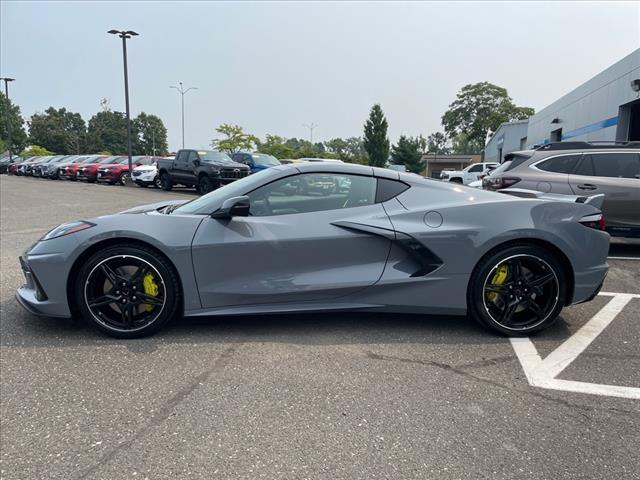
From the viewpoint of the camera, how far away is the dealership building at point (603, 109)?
1622 centimetres

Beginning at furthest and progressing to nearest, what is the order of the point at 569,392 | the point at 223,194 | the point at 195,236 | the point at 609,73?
the point at 609,73, the point at 223,194, the point at 195,236, the point at 569,392

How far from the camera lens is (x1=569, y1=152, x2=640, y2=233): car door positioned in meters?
6.41

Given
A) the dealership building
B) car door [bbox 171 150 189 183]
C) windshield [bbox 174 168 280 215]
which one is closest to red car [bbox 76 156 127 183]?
car door [bbox 171 150 189 183]

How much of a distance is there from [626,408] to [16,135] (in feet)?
324

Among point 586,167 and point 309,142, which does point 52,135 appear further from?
point 586,167

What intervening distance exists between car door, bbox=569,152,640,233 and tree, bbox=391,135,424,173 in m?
65.1

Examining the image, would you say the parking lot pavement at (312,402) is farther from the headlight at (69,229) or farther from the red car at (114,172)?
the red car at (114,172)

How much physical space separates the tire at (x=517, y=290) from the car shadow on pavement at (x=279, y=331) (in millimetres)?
159

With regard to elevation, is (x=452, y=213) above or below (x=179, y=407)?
above

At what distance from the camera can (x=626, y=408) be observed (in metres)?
2.49

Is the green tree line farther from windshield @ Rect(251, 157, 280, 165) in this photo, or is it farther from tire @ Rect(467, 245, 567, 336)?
tire @ Rect(467, 245, 567, 336)

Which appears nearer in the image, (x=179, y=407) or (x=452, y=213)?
(x=179, y=407)

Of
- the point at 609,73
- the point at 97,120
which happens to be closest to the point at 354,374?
the point at 609,73

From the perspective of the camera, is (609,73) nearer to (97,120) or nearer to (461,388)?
(461,388)
